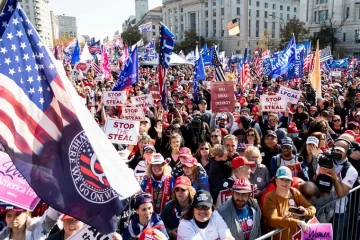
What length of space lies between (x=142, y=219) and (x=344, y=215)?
2594mm

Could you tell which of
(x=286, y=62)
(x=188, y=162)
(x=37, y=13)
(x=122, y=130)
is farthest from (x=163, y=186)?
(x=37, y=13)

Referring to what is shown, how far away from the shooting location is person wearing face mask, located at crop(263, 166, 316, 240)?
12.5ft

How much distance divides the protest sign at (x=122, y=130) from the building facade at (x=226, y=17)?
90139 mm

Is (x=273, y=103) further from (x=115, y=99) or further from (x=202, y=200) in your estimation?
(x=202, y=200)

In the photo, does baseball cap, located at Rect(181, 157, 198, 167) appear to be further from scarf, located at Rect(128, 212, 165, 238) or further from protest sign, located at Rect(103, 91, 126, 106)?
protest sign, located at Rect(103, 91, 126, 106)

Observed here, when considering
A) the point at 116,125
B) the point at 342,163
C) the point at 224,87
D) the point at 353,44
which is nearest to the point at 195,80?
the point at 224,87

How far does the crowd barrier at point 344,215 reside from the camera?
4289 mm

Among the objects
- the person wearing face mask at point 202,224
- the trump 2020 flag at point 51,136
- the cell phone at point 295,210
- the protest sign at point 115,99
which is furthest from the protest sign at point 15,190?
the protest sign at point 115,99

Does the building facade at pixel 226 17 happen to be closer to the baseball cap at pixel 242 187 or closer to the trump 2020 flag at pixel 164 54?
the trump 2020 flag at pixel 164 54

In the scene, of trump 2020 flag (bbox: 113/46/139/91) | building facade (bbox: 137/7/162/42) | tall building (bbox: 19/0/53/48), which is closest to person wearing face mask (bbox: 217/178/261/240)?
trump 2020 flag (bbox: 113/46/139/91)

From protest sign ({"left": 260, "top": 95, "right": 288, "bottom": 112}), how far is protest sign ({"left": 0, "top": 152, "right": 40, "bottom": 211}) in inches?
258

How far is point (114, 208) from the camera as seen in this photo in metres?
2.72

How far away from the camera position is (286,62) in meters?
15.3

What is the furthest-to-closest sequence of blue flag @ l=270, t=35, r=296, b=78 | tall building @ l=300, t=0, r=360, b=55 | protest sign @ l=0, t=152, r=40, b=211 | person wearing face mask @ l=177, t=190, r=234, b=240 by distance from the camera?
tall building @ l=300, t=0, r=360, b=55 < blue flag @ l=270, t=35, r=296, b=78 < person wearing face mask @ l=177, t=190, r=234, b=240 < protest sign @ l=0, t=152, r=40, b=211
